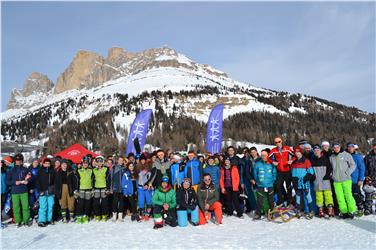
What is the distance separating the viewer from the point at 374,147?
800 centimetres

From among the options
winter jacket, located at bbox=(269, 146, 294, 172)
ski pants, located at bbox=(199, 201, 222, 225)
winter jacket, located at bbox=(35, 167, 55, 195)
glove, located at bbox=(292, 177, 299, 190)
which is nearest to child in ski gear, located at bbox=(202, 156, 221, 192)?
ski pants, located at bbox=(199, 201, 222, 225)

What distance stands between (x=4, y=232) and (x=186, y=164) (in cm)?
510

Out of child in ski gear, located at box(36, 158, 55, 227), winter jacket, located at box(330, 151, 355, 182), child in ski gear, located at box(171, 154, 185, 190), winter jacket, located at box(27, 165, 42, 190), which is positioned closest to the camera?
winter jacket, located at box(330, 151, 355, 182)

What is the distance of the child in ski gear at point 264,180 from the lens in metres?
7.96

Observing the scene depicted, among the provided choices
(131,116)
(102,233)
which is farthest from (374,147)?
(131,116)

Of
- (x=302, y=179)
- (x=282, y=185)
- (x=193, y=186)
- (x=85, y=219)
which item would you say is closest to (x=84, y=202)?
(x=85, y=219)

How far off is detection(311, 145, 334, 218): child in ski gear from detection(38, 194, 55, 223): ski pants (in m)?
7.26

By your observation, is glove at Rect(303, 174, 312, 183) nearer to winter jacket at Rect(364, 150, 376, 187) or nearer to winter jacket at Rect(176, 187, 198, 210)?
winter jacket at Rect(364, 150, 376, 187)

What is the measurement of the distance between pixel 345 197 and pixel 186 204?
4043 mm

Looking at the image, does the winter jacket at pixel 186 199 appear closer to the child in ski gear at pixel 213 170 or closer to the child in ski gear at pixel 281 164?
the child in ski gear at pixel 213 170

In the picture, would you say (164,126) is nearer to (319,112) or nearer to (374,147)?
(319,112)

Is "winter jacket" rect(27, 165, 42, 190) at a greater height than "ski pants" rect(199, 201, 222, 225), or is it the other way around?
"winter jacket" rect(27, 165, 42, 190)

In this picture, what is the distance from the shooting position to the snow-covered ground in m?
5.82

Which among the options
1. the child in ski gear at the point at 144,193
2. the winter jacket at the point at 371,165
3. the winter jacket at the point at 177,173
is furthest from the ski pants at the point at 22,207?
the winter jacket at the point at 371,165
